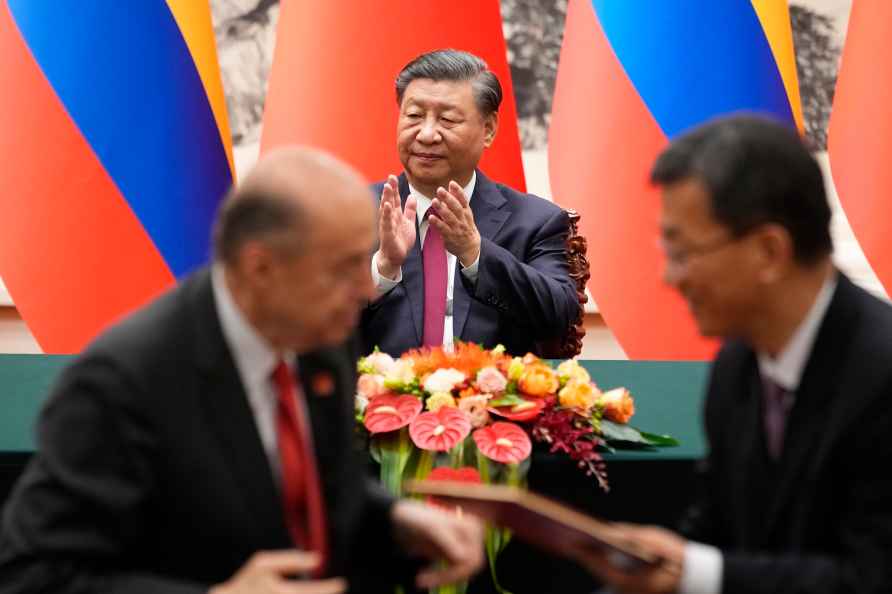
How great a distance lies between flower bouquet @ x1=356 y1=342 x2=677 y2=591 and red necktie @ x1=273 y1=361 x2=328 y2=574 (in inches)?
35.2

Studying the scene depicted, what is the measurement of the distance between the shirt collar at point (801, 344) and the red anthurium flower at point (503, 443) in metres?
0.92

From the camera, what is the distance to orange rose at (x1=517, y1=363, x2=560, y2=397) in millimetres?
2775

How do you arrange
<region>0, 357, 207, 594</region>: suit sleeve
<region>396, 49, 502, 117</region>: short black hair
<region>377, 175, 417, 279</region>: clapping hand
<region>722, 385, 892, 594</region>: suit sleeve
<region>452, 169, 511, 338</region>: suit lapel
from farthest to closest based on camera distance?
<region>396, 49, 502, 117</region>: short black hair, <region>452, 169, 511, 338</region>: suit lapel, <region>377, 175, 417, 279</region>: clapping hand, <region>722, 385, 892, 594</region>: suit sleeve, <region>0, 357, 207, 594</region>: suit sleeve

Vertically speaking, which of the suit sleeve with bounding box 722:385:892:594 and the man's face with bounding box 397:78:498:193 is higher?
the man's face with bounding box 397:78:498:193

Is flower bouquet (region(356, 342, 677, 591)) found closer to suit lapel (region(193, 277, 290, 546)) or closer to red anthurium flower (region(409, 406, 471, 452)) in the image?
red anthurium flower (region(409, 406, 471, 452))

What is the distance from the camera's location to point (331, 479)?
1.78 meters

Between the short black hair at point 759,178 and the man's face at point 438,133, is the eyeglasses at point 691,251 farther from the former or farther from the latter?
the man's face at point 438,133

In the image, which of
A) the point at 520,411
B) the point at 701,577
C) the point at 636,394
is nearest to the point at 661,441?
the point at 520,411

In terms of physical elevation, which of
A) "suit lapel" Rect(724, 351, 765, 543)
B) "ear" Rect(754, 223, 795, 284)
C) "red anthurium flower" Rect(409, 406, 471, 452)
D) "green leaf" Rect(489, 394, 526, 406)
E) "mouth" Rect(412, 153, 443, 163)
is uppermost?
"mouth" Rect(412, 153, 443, 163)

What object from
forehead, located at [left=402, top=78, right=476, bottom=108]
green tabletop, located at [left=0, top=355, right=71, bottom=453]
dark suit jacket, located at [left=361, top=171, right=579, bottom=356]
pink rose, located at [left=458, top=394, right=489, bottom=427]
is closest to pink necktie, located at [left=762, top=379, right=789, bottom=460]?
pink rose, located at [left=458, top=394, right=489, bottom=427]

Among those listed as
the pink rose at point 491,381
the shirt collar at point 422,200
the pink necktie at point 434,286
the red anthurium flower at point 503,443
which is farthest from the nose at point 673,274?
the shirt collar at point 422,200

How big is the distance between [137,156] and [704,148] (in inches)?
116

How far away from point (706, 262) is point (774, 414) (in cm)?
28

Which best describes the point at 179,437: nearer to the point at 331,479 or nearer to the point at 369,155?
the point at 331,479
